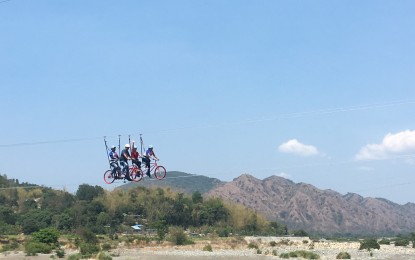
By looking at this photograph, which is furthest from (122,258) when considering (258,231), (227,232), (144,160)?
(258,231)

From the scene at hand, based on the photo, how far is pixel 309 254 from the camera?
67.8 metres

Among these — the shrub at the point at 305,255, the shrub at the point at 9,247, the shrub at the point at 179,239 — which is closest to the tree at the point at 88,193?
the shrub at the point at 179,239

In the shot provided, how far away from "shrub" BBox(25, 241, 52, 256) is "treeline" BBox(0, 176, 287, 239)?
→ 113 feet

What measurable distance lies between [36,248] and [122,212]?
57.0 m

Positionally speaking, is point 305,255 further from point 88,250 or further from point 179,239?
point 179,239

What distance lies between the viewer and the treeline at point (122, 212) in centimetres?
11162

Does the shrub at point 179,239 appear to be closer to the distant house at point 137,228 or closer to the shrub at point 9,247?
the shrub at point 9,247

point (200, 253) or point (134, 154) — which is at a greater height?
point (134, 154)

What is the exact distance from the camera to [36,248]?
69.8 meters

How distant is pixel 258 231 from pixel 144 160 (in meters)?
98.0

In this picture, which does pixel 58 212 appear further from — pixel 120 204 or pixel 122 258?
pixel 122 258

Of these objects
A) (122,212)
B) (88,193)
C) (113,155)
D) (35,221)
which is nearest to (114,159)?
(113,155)

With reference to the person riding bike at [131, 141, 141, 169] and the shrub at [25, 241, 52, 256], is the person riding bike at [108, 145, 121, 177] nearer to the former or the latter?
the person riding bike at [131, 141, 141, 169]

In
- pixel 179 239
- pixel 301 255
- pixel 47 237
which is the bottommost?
pixel 301 255
